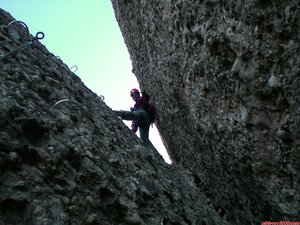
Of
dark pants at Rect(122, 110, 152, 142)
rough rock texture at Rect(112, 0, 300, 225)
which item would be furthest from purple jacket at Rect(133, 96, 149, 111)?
rough rock texture at Rect(112, 0, 300, 225)

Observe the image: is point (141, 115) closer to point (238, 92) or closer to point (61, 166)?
point (238, 92)

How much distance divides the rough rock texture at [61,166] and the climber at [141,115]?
4783mm

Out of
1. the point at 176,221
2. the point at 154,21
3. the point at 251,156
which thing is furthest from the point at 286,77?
the point at 154,21

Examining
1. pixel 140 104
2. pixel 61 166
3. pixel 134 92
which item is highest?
pixel 134 92

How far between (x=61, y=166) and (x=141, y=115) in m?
8.73

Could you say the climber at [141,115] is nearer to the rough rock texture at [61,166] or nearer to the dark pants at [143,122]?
the dark pants at [143,122]

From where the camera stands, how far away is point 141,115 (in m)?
13.7

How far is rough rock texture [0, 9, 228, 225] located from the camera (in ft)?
14.3

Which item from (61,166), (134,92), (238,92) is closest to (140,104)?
(134,92)

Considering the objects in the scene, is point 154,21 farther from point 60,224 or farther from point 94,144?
point 60,224

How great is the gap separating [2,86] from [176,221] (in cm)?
411

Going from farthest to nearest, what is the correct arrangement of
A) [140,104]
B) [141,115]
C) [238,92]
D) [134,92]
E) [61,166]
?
1. [134,92]
2. [140,104]
3. [141,115]
4. [238,92]
5. [61,166]

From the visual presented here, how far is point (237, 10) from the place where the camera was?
6.38 meters

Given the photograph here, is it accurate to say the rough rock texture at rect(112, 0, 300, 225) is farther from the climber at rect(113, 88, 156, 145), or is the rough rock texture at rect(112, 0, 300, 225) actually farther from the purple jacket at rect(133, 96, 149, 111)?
the purple jacket at rect(133, 96, 149, 111)
